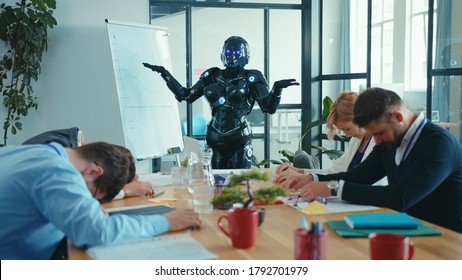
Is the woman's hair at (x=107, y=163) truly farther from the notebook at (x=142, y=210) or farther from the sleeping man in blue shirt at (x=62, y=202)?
the notebook at (x=142, y=210)

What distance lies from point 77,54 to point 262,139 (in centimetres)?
216

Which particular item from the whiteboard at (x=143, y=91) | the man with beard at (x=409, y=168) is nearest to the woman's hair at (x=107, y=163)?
the man with beard at (x=409, y=168)

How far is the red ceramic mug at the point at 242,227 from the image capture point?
1.57m

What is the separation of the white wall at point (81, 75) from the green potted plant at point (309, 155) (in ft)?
5.08

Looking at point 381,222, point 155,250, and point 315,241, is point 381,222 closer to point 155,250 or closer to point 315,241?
point 315,241

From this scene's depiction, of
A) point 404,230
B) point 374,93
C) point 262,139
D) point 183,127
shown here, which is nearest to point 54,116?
point 183,127

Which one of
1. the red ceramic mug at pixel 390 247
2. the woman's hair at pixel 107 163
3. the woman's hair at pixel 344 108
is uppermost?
the woman's hair at pixel 344 108

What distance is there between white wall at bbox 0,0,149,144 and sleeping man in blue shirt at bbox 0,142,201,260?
345cm

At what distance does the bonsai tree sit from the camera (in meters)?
4.71

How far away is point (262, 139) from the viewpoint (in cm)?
612

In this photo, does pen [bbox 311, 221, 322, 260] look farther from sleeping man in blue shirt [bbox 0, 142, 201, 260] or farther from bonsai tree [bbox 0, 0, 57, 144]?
bonsai tree [bbox 0, 0, 57, 144]

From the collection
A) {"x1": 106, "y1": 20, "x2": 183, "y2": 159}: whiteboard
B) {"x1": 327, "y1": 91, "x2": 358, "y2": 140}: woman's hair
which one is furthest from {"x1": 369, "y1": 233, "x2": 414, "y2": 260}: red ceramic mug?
{"x1": 106, "y1": 20, "x2": 183, "y2": 159}: whiteboard

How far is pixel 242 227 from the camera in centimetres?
157
